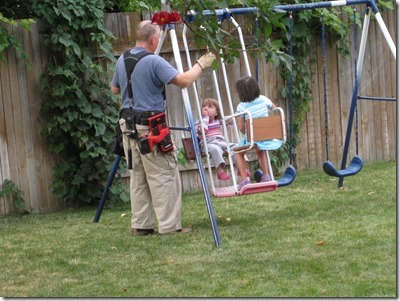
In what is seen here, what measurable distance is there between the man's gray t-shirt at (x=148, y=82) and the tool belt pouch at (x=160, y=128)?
0.28 feet

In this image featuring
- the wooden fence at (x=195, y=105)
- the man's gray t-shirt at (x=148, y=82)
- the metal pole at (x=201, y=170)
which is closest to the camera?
the metal pole at (x=201, y=170)

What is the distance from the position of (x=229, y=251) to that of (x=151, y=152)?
4.26 ft

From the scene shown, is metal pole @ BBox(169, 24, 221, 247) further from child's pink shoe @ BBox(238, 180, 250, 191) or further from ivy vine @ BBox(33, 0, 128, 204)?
ivy vine @ BBox(33, 0, 128, 204)

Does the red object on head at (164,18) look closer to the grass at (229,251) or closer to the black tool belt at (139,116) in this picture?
the black tool belt at (139,116)

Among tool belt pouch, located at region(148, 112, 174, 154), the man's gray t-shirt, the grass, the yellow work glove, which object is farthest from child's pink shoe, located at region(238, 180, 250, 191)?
the yellow work glove

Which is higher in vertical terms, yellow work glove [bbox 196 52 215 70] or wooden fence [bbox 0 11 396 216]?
yellow work glove [bbox 196 52 215 70]

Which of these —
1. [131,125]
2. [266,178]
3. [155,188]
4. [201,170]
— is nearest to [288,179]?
[266,178]

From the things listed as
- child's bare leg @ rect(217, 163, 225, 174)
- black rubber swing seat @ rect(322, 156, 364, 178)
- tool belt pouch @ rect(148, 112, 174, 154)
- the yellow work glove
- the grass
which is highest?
the yellow work glove

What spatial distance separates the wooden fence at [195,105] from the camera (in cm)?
1045

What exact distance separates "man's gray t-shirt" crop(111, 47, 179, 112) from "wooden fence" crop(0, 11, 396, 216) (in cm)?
143

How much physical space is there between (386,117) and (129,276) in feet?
21.4

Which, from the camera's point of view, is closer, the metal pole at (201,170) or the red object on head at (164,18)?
the metal pole at (201,170)

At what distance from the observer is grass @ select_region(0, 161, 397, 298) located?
6.54 meters

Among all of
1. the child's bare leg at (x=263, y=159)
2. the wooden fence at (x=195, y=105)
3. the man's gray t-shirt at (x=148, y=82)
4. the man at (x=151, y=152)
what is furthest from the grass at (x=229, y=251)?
the man's gray t-shirt at (x=148, y=82)
